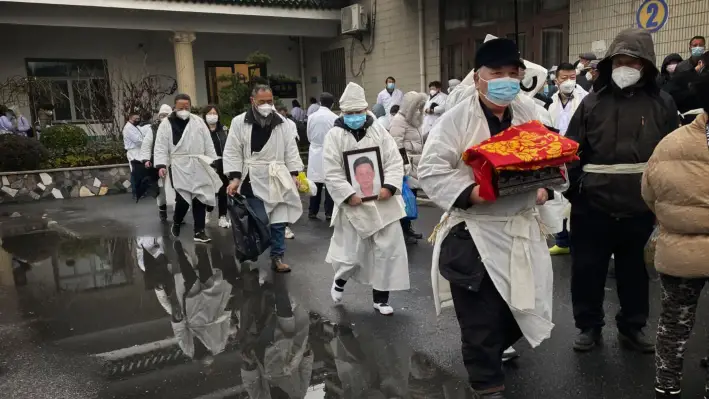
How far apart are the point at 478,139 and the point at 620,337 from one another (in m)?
1.94

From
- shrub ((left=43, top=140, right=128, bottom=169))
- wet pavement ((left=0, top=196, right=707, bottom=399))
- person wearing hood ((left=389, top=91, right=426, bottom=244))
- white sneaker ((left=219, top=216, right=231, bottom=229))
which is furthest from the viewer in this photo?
shrub ((left=43, top=140, right=128, bottom=169))

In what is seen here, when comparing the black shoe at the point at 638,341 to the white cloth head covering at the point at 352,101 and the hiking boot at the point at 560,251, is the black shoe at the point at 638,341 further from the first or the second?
the white cloth head covering at the point at 352,101

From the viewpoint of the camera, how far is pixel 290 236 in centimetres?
773

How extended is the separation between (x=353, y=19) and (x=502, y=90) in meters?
14.9

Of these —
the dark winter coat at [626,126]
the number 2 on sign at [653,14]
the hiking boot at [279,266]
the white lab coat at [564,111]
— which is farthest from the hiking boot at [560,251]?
the number 2 on sign at [653,14]

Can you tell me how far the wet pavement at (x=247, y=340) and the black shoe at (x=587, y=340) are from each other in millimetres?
57

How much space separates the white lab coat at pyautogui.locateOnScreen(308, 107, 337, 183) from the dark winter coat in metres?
5.71

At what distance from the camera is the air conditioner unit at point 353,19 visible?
55.3 ft

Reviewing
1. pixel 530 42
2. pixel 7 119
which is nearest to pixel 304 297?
pixel 530 42

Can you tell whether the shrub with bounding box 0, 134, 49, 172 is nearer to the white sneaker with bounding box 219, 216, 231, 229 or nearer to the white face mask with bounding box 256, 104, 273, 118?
the white sneaker with bounding box 219, 216, 231, 229

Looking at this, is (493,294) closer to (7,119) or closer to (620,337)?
(620,337)

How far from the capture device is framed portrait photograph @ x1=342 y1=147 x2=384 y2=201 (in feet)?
14.9

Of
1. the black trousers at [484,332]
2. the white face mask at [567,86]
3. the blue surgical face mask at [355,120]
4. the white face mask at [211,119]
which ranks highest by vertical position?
the white face mask at [567,86]

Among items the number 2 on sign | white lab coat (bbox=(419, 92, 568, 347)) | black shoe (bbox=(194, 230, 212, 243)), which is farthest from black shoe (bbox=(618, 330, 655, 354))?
the number 2 on sign
